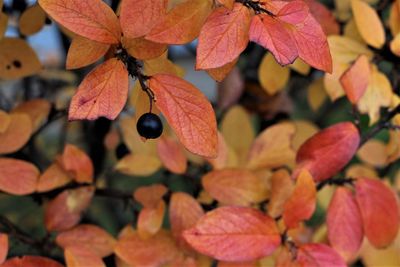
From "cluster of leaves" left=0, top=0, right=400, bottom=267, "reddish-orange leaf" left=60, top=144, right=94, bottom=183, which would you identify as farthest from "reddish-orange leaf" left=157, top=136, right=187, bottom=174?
"reddish-orange leaf" left=60, top=144, right=94, bottom=183


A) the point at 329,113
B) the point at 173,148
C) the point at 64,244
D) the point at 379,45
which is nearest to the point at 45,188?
the point at 64,244

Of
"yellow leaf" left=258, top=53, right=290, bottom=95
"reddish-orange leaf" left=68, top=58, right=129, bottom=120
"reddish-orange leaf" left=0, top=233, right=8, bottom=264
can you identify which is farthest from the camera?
"yellow leaf" left=258, top=53, right=290, bottom=95

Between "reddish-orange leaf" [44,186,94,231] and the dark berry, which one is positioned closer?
the dark berry

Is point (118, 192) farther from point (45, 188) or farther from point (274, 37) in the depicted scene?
point (274, 37)

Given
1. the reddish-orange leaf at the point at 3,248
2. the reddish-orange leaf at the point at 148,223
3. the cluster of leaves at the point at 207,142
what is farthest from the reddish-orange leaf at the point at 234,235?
the reddish-orange leaf at the point at 3,248

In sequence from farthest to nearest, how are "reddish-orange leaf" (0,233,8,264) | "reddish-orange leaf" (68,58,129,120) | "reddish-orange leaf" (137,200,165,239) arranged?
"reddish-orange leaf" (137,200,165,239) → "reddish-orange leaf" (0,233,8,264) → "reddish-orange leaf" (68,58,129,120)

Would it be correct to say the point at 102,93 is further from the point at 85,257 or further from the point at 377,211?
the point at 377,211

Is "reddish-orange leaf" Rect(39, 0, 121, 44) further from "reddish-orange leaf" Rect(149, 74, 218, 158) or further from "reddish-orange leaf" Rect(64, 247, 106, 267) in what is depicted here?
"reddish-orange leaf" Rect(64, 247, 106, 267)
